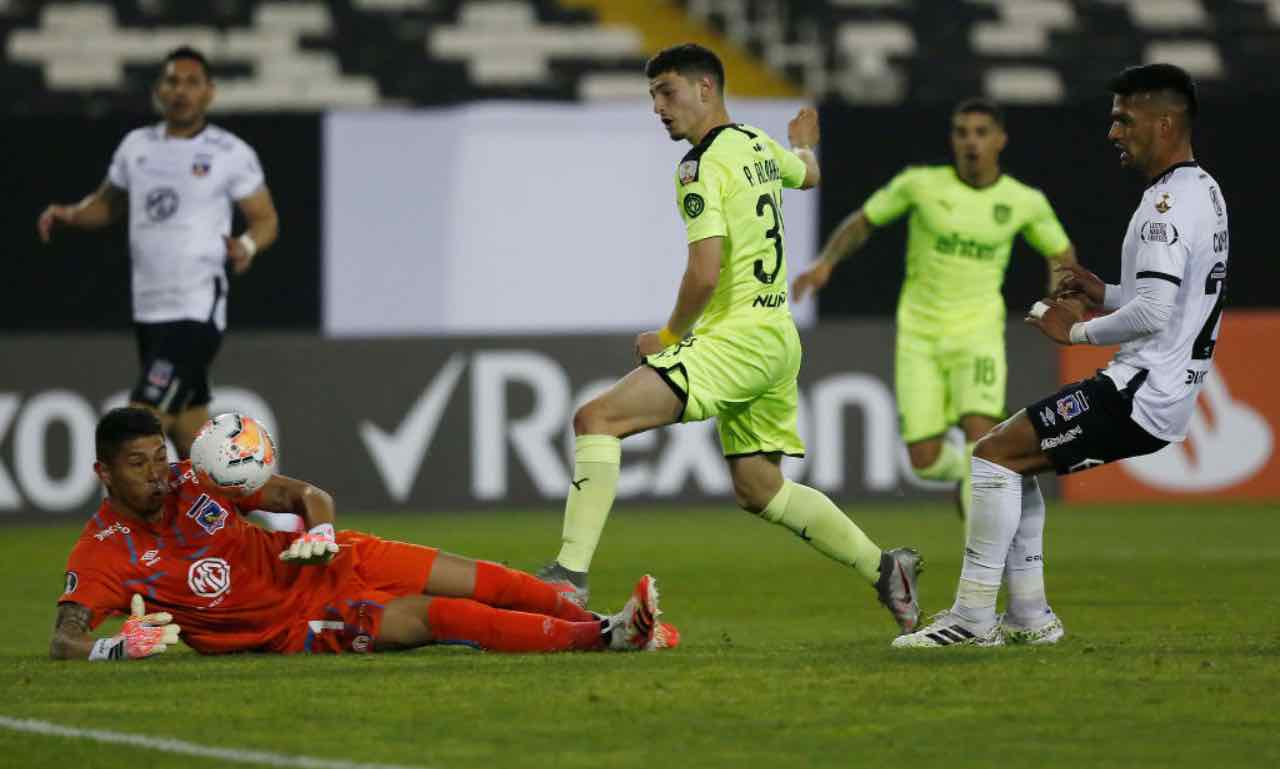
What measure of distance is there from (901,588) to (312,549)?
7.72 ft

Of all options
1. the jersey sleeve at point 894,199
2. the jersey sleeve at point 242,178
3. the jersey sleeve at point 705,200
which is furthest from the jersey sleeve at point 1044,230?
the jersey sleeve at point 705,200

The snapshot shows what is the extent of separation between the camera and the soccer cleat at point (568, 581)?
26.1 feet

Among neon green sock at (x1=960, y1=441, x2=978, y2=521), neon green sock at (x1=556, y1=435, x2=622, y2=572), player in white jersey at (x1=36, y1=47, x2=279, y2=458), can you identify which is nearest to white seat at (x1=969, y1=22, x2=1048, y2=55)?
neon green sock at (x1=960, y1=441, x2=978, y2=521)

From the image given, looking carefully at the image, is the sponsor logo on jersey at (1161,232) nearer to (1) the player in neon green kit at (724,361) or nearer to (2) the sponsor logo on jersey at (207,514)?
(1) the player in neon green kit at (724,361)

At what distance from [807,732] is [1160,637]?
2.70 meters

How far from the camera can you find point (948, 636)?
7.72 metres

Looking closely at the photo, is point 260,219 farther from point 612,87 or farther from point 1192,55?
point 1192,55

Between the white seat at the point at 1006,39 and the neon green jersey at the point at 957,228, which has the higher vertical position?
the white seat at the point at 1006,39

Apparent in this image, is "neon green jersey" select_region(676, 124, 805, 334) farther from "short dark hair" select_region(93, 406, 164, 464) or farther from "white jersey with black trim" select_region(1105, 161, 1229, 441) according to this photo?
"short dark hair" select_region(93, 406, 164, 464)

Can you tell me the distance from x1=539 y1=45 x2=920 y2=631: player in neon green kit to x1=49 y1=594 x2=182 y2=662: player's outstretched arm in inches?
56.6

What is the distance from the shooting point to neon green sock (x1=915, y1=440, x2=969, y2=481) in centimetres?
1226

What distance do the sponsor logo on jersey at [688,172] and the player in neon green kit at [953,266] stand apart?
401 centimetres

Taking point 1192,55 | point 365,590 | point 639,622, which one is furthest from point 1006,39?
point 365,590

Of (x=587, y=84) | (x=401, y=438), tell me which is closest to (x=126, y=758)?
(x=401, y=438)
